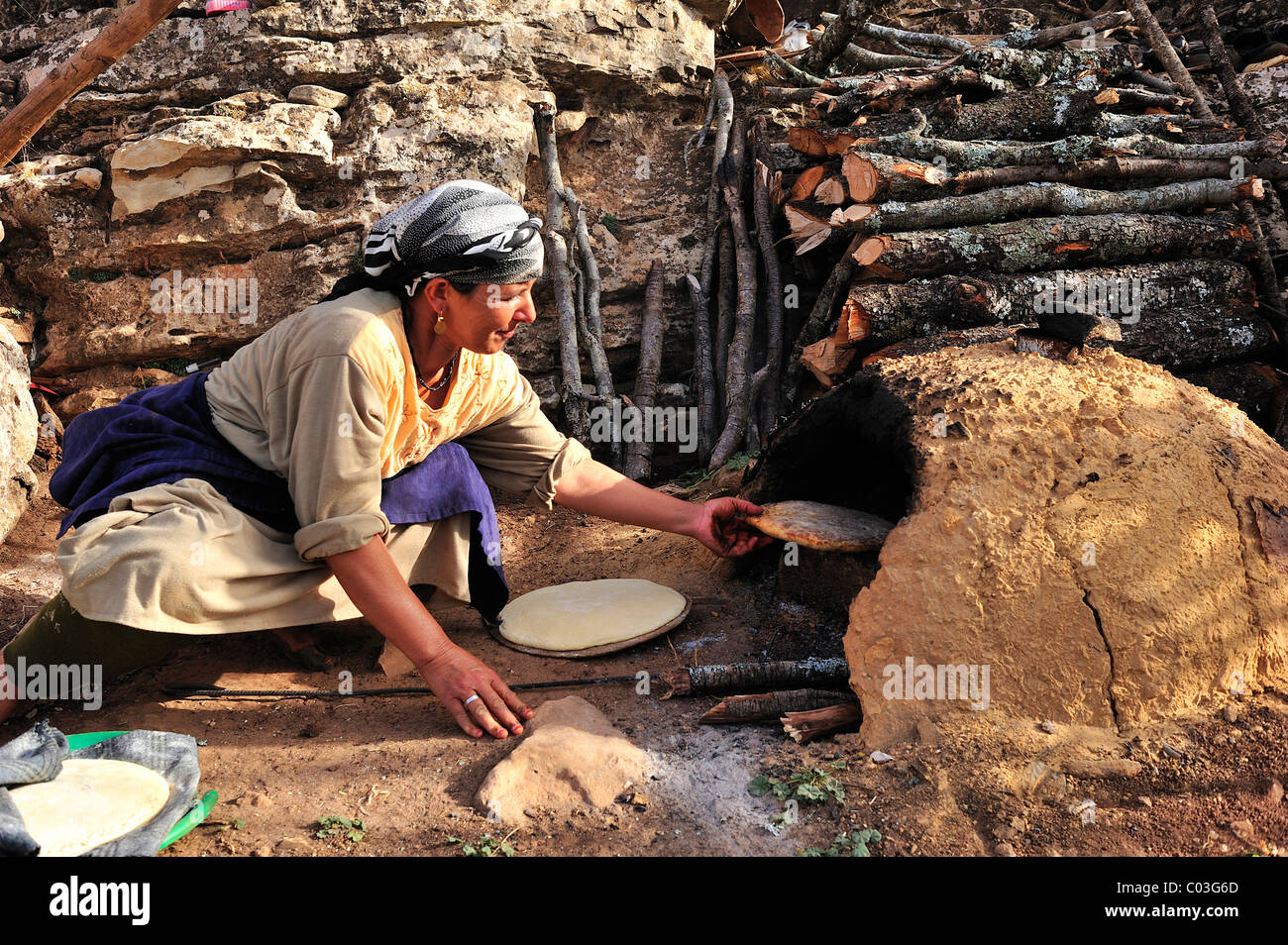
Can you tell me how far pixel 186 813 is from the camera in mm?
2092

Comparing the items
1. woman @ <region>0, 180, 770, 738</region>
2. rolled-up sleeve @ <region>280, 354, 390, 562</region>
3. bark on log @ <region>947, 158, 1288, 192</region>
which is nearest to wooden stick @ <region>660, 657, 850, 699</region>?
woman @ <region>0, 180, 770, 738</region>

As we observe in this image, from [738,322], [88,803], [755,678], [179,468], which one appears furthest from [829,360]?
[88,803]

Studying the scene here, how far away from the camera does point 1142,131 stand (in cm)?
521

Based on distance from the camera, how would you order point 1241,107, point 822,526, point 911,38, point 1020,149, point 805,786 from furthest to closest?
point 911,38
point 1241,107
point 1020,149
point 822,526
point 805,786

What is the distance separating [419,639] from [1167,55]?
22.2ft

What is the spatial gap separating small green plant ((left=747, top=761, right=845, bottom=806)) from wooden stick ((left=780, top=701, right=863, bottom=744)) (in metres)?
0.14

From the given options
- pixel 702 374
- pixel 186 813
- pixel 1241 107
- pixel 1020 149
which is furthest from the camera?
pixel 1241 107

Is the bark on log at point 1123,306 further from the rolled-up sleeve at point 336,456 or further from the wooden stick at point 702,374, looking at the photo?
the rolled-up sleeve at point 336,456

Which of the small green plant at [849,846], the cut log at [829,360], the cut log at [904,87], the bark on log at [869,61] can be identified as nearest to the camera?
the small green plant at [849,846]

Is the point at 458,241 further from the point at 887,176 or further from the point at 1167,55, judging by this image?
the point at 1167,55

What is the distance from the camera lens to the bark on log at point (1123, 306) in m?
3.94

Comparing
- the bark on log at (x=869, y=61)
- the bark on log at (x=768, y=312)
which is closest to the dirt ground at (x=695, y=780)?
the bark on log at (x=768, y=312)

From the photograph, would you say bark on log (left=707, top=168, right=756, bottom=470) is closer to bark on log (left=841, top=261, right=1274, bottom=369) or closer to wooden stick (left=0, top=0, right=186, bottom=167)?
bark on log (left=841, top=261, right=1274, bottom=369)

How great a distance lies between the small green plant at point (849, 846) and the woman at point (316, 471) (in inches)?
34.6
